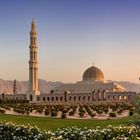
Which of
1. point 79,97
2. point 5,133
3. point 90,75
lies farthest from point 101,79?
point 5,133

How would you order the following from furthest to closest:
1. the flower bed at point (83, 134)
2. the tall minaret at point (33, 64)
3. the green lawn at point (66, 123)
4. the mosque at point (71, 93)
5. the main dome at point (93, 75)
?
the main dome at point (93, 75), the tall minaret at point (33, 64), the mosque at point (71, 93), the green lawn at point (66, 123), the flower bed at point (83, 134)

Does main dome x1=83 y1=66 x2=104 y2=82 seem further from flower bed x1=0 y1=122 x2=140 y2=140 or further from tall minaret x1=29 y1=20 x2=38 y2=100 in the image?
flower bed x1=0 y1=122 x2=140 y2=140

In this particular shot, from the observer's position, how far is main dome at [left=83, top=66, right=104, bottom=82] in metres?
106

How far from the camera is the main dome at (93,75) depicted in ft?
346

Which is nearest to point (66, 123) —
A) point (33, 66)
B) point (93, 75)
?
point (33, 66)

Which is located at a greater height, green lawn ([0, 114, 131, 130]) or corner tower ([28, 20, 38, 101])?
corner tower ([28, 20, 38, 101])

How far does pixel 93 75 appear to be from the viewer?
348 feet

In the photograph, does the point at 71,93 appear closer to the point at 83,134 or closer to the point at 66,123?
the point at 66,123

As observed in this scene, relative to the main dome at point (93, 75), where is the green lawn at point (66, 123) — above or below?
below

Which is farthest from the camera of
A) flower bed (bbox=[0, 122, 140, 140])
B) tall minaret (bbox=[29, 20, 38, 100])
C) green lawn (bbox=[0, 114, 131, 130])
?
tall minaret (bbox=[29, 20, 38, 100])

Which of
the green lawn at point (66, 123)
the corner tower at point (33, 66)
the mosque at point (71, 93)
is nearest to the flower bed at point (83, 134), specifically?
the green lawn at point (66, 123)

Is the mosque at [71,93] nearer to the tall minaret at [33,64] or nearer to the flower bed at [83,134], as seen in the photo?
the tall minaret at [33,64]

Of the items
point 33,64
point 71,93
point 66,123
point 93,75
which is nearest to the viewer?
point 66,123

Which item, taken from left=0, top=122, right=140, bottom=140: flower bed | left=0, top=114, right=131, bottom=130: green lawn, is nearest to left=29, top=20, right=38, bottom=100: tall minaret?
left=0, top=114, right=131, bottom=130: green lawn
